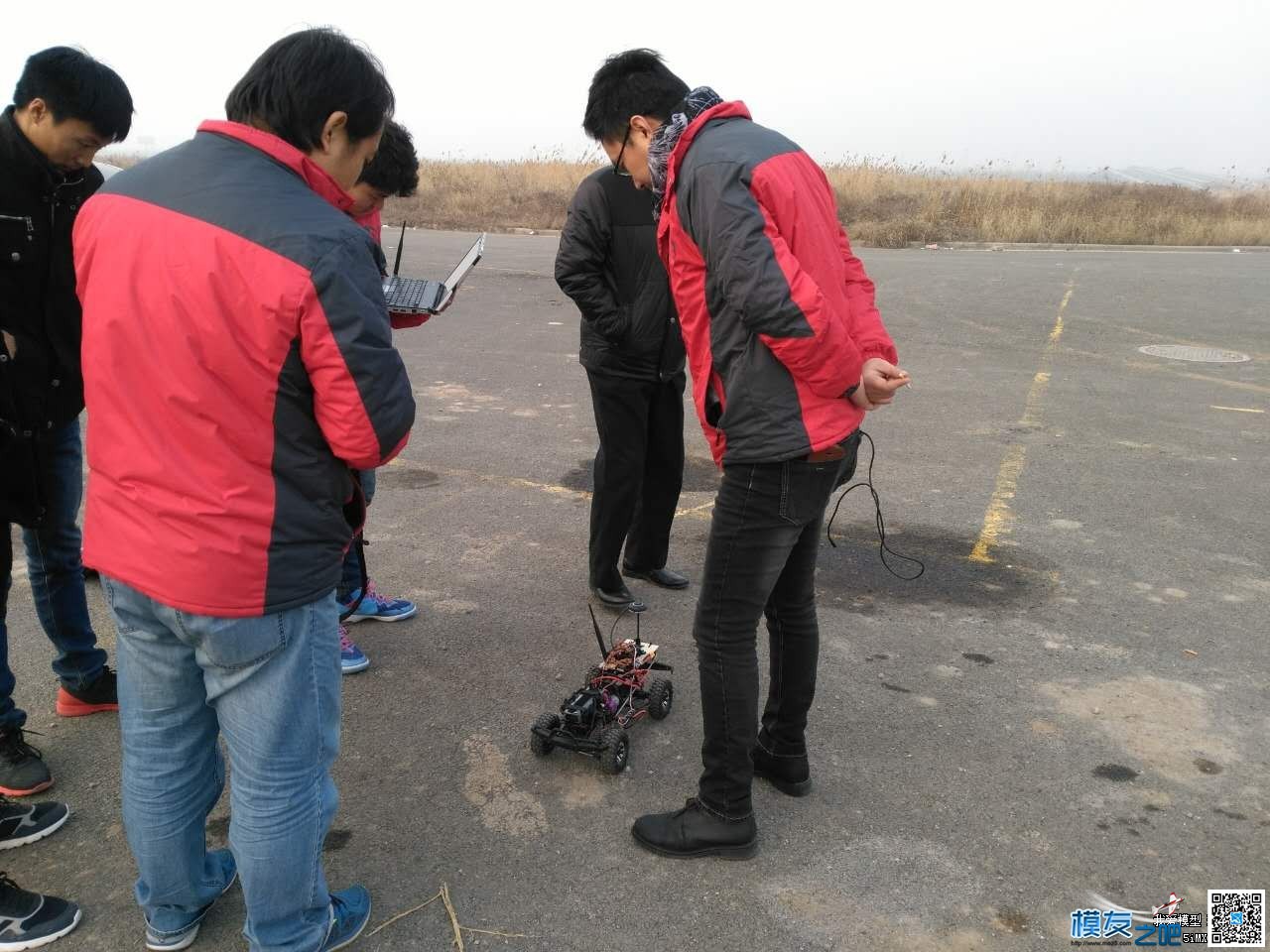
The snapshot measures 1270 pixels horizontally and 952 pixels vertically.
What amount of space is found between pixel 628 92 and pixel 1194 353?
29.4 feet

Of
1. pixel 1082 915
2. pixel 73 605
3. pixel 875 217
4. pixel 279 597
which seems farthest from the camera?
pixel 875 217

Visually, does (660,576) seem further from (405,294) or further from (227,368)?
(227,368)

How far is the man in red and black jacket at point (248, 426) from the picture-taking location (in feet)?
6.18

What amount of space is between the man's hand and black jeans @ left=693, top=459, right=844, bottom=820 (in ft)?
0.58

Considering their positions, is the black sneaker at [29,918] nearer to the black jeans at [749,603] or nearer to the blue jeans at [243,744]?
the blue jeans at [243,744]

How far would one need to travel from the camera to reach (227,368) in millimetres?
1903

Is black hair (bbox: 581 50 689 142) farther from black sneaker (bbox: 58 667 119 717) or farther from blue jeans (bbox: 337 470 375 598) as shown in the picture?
black sneaker (bbox: 58 667 119 717)

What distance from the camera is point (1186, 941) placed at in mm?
2570

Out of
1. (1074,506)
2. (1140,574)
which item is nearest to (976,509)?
(1074,506)

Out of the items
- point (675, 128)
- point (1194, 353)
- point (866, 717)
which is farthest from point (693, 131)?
point (1194, 353)

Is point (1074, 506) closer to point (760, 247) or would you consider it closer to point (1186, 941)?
point (1186, 941)

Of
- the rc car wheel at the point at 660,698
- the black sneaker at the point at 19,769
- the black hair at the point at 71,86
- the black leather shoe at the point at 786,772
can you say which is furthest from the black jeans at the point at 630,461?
the black sneaker at the point at 19,769

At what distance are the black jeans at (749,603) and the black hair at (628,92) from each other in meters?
1.19

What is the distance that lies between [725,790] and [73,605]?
220cm
